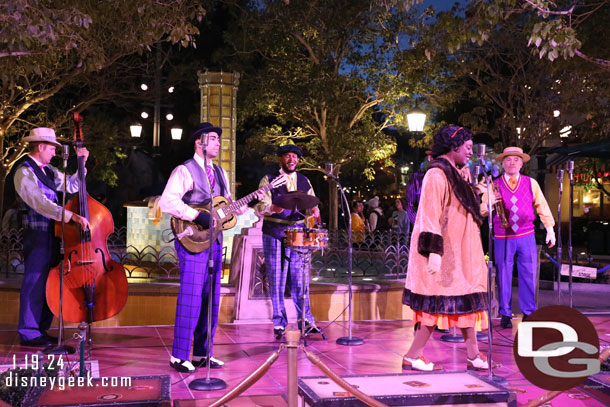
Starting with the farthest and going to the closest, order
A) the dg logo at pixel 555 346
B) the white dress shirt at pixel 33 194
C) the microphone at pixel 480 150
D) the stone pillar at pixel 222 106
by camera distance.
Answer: the stone pillar at pixel 222 106 → the white dress shirt at pixel 33 194 → the microphone at pixel 480 150 → the dg logo at pixel 555 346

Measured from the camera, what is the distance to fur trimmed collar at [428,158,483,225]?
19.3 ft

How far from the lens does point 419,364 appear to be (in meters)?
6.08

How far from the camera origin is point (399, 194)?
44250 millimetres

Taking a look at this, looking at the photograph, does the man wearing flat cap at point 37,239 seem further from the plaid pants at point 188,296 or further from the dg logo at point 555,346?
the dg logo at point 555,346

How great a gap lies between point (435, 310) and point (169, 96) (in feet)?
80.5

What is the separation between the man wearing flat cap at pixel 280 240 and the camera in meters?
7.41

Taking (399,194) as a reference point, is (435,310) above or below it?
below

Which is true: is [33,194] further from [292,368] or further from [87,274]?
[292,368]

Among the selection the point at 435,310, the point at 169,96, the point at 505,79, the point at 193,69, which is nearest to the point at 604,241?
the point at 505,79

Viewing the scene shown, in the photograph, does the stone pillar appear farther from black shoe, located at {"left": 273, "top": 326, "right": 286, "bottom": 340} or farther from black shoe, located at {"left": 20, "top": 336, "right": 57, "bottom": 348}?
black shoe, located at {"left": 20, "top": 336, "right": 57, "bottom": 348}

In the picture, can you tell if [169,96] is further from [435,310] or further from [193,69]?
[435,310]

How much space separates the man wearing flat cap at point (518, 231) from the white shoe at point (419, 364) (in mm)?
2607


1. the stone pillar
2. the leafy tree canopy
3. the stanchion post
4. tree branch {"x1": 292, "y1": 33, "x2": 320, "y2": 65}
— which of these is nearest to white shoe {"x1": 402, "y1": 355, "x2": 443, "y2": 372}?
the stanchion post

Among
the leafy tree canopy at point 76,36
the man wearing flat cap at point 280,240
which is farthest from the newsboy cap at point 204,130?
the leafy tree canopy at point 76,36
